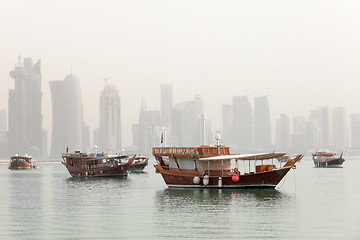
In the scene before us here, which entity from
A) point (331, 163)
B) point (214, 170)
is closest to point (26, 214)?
point (214, 170)

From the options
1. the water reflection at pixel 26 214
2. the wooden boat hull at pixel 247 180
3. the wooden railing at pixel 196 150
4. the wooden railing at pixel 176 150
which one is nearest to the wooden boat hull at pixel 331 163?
the wooden railing at pixel 196 150

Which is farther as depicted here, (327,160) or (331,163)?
(331,163)

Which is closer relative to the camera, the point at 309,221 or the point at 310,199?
the point at 309,221

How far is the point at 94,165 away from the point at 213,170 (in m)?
40.8

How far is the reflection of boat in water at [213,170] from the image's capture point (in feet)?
194

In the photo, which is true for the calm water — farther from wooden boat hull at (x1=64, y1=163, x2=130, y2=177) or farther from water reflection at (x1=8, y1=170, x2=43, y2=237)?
wooden boat hull at (x1=64, y1=163, x2=130, y2=177)

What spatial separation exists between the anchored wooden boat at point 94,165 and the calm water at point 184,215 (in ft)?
105

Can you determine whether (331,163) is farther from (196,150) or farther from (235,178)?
(235,178)

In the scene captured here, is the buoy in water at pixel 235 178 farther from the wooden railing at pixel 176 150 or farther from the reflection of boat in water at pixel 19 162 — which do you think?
the reflection of boat in water at pixel 19 162

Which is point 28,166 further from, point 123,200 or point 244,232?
point 244,232

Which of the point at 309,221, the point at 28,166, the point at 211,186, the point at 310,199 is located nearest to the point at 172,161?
the point at 211,186

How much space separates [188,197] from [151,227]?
18.5 meters

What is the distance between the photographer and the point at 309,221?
39250 mm

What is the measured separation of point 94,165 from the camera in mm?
97375
